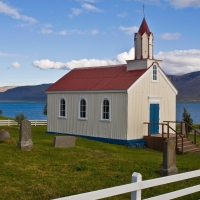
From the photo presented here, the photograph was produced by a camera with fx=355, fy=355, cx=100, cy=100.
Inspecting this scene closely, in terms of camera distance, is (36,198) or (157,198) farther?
(36,198)

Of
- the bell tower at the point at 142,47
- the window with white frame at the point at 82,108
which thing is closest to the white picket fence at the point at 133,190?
the window with white frame at the point at 82,108

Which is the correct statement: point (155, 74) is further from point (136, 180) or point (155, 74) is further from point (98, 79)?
point (136, 180)

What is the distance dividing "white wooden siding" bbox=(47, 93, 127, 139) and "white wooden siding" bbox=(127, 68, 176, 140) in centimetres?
54

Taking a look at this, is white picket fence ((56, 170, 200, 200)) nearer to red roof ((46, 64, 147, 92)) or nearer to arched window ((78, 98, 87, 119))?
red roof ((46, 64, 147, 92))

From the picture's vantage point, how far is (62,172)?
12516 mm

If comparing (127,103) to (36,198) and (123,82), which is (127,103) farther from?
(36,198)

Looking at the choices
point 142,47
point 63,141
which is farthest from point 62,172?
point 142,47

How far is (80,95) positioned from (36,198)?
1662 centimetres

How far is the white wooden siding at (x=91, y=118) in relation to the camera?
77.3 ft

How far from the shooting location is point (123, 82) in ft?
79.6

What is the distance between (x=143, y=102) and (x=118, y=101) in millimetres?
1899

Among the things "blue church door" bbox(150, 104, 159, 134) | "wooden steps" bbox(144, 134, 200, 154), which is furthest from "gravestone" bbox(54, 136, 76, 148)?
"blue church door" bbox(150, 104, 159, 134)

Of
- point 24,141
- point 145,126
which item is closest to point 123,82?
point 145,126

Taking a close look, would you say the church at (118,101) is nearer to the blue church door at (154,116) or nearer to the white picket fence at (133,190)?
the blue church door at (154,116)
